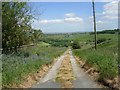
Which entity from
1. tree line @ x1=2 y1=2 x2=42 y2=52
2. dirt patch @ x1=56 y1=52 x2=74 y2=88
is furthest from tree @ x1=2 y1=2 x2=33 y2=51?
dirt patch @ x1=56 y1=52 x2=74 y2=88

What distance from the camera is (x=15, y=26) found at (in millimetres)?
29312

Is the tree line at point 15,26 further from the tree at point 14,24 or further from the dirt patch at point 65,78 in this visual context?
the dirt patch at point 65,78

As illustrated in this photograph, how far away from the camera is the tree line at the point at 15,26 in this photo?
28281mm

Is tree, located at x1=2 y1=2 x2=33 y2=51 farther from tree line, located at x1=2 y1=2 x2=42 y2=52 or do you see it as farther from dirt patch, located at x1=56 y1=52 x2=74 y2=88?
dirt patch, located at x1=56 y1=52 x2=74 y2=88

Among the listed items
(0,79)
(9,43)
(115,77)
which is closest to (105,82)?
(115,77)

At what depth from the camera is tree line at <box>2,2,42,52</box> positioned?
92.8 ft

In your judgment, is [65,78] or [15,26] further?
[15,26]

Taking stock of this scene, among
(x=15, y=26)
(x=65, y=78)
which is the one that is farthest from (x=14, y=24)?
(x=65, y=78)

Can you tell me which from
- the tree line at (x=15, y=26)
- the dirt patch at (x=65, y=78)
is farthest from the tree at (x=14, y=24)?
the dirt patch at (x=65, y=78)

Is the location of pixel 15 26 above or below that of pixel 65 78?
above

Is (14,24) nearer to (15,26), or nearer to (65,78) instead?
(15,26)

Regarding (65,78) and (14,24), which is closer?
(65,78)

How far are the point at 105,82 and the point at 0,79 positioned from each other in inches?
211

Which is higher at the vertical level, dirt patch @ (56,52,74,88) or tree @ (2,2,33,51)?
tree @ (2,2,33,51)
